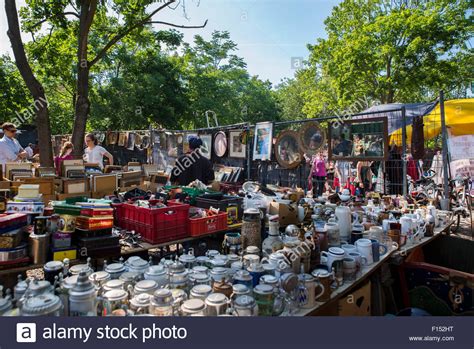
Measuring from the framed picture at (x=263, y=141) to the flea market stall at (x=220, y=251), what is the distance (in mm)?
1581

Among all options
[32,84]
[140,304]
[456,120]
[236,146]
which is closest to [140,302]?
[140,304]

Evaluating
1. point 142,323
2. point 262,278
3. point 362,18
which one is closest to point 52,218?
point 142,323

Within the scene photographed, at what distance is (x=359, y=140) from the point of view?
5.08 m

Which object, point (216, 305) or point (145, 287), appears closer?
point (216, 305)

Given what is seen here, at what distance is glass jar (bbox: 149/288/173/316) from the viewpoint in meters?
1.53

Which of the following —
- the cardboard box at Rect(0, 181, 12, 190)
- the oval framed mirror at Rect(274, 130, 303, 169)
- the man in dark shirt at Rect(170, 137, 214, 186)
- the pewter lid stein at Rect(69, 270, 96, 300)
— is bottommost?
the pewter lid stein at Rect(69, 270, 96, 300)

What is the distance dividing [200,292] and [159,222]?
1.25 m

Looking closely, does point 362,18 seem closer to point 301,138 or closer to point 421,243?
point 301,138

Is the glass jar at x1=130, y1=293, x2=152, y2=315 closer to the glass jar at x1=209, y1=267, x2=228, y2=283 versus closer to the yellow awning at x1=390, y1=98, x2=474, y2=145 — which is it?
the glass jar at x1=209, y1=267, x2=228, y2=283

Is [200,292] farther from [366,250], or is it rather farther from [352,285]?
[366,250]

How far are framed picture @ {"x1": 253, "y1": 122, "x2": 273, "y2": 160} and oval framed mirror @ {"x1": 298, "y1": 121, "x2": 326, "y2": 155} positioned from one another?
2.06ft

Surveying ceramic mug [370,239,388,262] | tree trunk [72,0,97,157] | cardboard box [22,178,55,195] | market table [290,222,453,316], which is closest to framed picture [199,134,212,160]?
tree trunk [72,0,97,157]

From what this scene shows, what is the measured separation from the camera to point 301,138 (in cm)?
569

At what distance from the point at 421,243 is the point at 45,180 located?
12.4 feet
